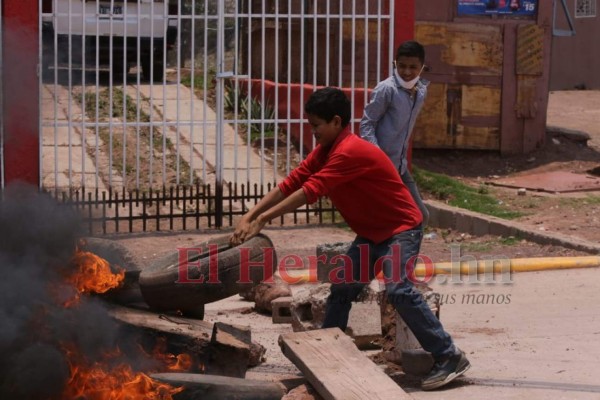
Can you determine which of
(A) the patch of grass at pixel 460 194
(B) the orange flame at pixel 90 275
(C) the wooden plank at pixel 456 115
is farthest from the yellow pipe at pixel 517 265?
(C) the wooden plank at pixel 456 115

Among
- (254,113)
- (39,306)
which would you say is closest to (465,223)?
(254,113)

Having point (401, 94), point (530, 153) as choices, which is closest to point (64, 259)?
point (401, 94)

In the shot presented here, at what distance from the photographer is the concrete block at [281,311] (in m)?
7.57

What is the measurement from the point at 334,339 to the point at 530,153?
863 centimetres

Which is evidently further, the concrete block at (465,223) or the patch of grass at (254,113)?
the patch of grass at (254,113)

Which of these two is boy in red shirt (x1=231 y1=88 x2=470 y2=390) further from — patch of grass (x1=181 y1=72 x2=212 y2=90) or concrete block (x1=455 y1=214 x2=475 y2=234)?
patch of grass (x1=181 y1=72 x2=212 y2=90)

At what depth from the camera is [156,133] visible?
13391mm

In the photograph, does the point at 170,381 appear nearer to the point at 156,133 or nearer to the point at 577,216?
the point at 577,216

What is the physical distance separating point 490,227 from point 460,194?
Result: 1.58 meters

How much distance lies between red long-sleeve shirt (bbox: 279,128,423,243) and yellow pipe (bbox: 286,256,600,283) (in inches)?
112

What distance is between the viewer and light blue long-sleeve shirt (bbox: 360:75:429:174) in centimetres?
770

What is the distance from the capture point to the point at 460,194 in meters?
12.1

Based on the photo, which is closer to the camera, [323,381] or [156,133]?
[323,381]

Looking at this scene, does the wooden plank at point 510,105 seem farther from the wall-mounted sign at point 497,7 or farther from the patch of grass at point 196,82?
the patch of grass at point 196,82
